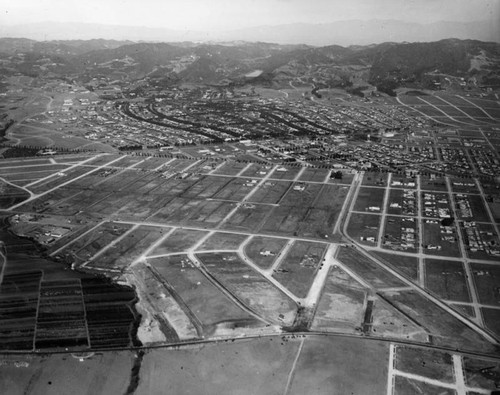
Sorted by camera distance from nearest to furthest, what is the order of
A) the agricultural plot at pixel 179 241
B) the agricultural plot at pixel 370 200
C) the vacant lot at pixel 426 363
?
1. the vacant lot at pixel 426 363
2. the agricultural plot at pixel 179 241
3. the agricultural plot at pixel 370 200

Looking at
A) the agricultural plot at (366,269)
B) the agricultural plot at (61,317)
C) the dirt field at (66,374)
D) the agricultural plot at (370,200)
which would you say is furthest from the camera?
the agricultural plot at (370,200)

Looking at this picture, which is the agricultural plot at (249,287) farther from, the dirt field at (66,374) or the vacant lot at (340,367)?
the dirt field at (66,374)

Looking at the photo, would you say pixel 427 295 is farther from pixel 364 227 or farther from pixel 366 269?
pixel 364 227

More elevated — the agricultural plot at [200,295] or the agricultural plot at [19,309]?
the agricultural plot at [200,295]

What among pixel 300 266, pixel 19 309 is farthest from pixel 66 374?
pixel 300 266

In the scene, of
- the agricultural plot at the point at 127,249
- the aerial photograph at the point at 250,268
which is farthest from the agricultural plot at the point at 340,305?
the agricultural plot at the point at 127,249

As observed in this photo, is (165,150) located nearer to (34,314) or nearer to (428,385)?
(34,314)
